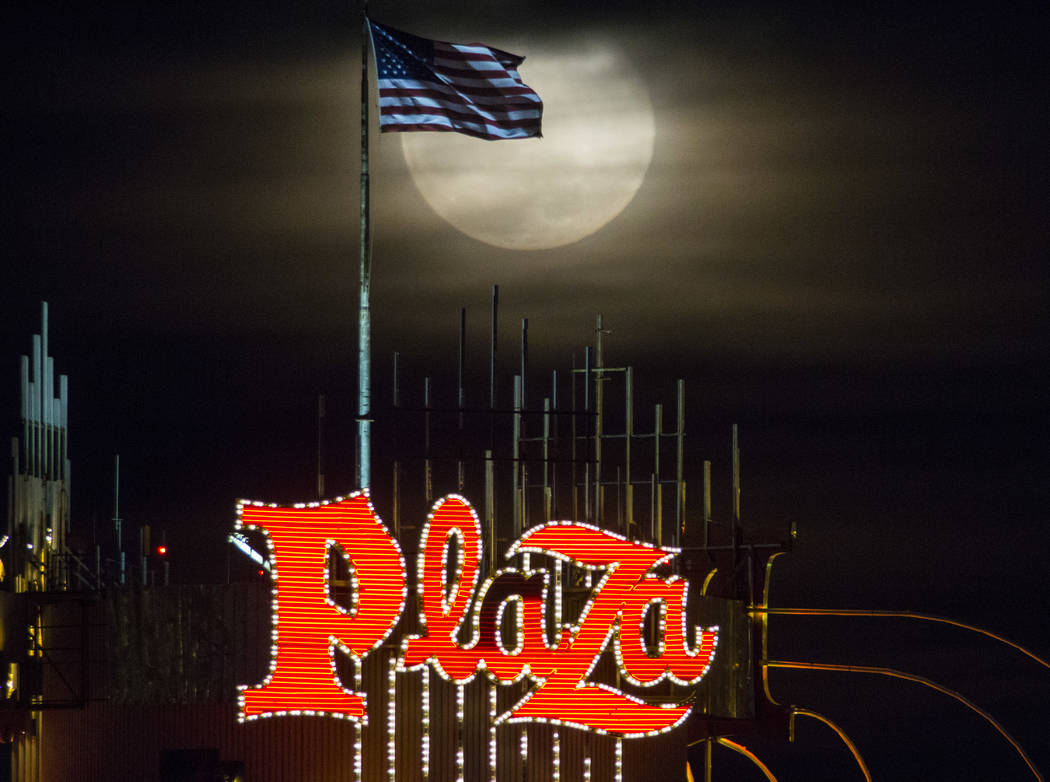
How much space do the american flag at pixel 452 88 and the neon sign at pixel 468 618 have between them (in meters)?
7.64

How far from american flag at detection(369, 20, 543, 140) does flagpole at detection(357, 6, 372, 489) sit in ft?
1.66

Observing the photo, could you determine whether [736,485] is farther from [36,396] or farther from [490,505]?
[36,396]

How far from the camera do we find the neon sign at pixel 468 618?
33156mm

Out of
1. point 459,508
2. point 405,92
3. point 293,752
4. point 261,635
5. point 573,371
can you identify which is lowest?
point 293,752

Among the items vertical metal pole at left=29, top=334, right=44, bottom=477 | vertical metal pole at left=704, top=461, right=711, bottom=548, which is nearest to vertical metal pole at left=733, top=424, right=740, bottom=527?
vertical metal pole at left=704, top=461, right=711, bottom=548

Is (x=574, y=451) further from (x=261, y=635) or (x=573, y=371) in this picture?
(x=261, y=635)

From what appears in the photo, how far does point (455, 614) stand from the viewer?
110ft

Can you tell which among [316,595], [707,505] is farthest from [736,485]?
[316,595]

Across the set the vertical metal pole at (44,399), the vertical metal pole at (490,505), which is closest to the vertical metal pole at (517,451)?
the vertical metal pole at (490,505)

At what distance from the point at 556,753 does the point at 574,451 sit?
19.7 feet

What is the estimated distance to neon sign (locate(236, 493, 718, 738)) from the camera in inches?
1305

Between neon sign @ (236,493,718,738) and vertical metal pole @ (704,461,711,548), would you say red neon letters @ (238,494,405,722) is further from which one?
vertical metal pole @ (704,461,711,548)

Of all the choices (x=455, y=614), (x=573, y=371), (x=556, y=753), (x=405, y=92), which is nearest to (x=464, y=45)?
(x=405, y=92)

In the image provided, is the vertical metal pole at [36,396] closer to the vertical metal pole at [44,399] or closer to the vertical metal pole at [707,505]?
the vertical metal pole at [44,399]
